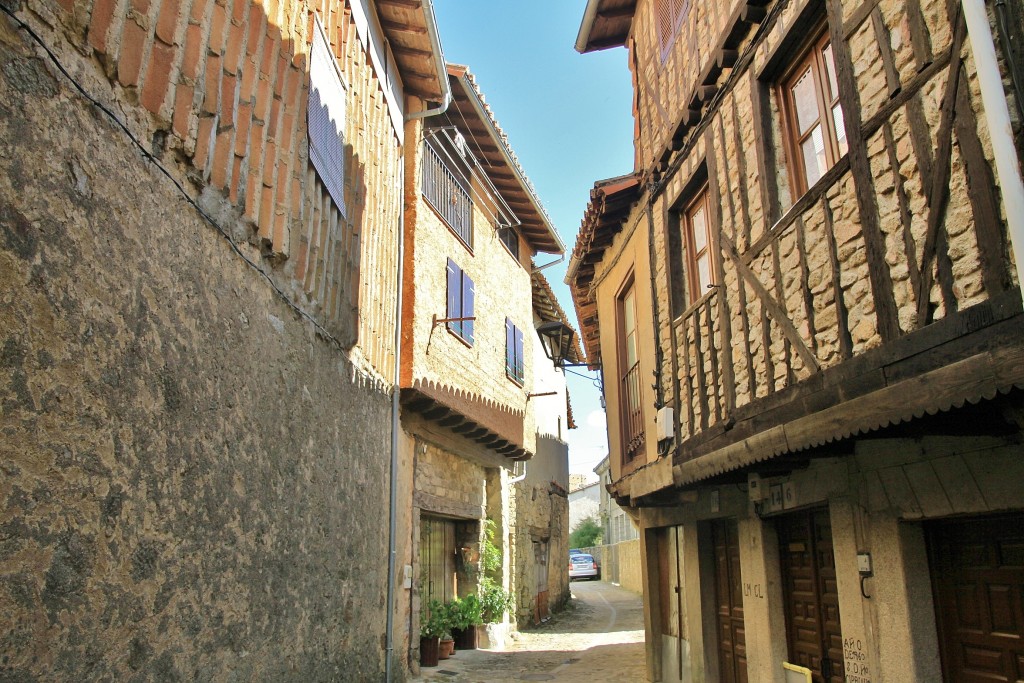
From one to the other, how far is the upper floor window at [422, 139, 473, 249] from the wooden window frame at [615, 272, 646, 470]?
8.63 feet

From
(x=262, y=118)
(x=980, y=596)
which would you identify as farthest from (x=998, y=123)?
(x=262, y=118)

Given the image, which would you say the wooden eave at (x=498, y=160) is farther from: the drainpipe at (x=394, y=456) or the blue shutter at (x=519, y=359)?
the blue shutter at (x=519, y=359)

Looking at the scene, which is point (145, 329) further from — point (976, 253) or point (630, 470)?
point (630, 470)

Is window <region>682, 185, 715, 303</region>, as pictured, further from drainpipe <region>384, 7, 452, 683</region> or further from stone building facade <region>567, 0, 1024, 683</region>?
drainpipe <region>384, 7, 452, 683</region>

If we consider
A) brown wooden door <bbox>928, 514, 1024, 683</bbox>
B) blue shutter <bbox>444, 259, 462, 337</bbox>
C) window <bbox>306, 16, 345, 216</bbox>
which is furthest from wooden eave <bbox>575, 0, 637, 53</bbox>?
brown wooden door <bbox>928, 514, 1024, 683</bbox>

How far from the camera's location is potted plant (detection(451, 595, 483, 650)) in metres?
11.3

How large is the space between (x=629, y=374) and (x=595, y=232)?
194 cm

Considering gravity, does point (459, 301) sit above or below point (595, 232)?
below

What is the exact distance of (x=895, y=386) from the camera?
3.67 metres

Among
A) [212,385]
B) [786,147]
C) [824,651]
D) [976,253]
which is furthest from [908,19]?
[824,651]

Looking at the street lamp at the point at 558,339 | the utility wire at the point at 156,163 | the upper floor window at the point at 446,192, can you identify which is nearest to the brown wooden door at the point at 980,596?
the utility wire at the point at 156,163

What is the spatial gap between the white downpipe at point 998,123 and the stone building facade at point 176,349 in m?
3.53

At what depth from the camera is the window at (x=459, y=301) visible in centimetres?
1054

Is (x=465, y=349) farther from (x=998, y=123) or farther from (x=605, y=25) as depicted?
(x=998, y=123)
